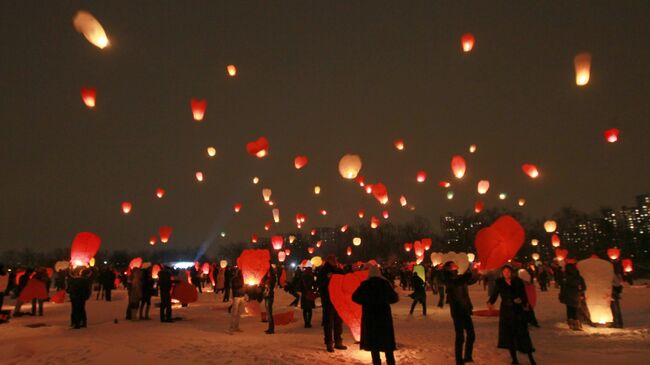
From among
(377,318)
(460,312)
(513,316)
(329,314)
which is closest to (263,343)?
(329,314)

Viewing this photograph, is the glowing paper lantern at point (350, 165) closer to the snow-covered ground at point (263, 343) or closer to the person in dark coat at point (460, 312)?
the snow-covered ground at point (263, 343)

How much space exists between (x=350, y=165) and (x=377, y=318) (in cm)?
857

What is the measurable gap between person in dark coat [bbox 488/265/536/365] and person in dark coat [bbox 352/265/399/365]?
2.31m

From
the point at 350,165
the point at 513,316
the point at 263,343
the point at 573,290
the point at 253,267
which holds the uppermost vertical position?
the point at 350,165

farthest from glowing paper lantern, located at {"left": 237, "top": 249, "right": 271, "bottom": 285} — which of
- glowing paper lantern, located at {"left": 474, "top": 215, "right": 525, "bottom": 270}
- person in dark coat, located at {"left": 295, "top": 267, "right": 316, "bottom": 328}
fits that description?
glowing paper lantern, located at {"left": 474, "top": 215, "right": 525, "bottom": 270}

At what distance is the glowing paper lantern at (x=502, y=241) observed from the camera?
1120 cm

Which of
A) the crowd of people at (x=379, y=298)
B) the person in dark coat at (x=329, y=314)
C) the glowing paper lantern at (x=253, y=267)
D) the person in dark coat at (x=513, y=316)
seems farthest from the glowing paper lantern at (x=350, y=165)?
the person in dark coat at (x=513, y=316)

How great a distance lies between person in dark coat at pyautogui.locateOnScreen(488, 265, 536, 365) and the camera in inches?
309

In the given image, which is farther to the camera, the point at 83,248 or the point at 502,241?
the point at 83,248

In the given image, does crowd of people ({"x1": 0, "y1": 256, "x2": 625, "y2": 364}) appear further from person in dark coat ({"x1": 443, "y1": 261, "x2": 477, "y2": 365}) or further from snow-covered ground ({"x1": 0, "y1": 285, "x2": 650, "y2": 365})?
snow-covered ground ({"x1": 0, "y1": 285, "x2": 650, "y2": 365})

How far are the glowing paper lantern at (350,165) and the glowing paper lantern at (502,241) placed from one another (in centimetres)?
483

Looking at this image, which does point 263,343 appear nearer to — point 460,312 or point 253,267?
point 253,267

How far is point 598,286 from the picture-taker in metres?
11.5

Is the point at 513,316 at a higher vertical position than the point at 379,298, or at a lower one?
lower
